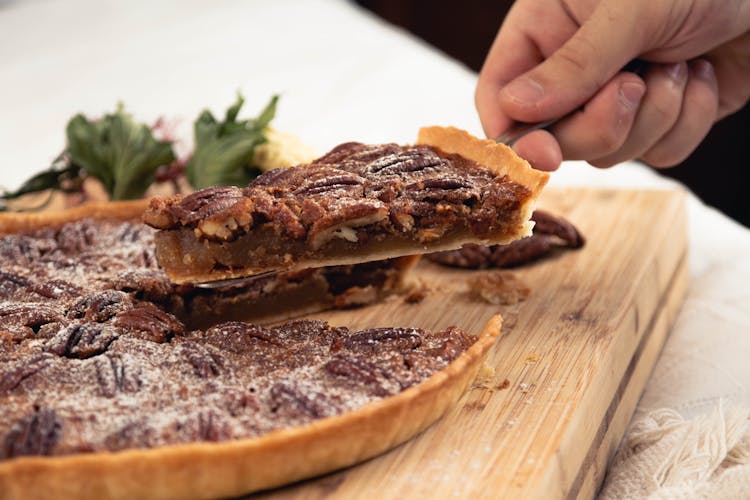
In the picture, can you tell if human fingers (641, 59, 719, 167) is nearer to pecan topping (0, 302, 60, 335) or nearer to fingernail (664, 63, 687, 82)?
fingernail (664, 63, 687, 82)

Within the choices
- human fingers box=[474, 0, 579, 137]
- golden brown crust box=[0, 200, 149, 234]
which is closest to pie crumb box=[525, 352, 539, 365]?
human fingers box=[474, 0, 579, 137]

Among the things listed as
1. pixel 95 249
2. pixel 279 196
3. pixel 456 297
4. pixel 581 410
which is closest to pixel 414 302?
pixel 456 297

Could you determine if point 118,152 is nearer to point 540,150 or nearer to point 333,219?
point 333,219

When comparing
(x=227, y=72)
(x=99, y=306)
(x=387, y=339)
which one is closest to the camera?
(x=387, y=339)

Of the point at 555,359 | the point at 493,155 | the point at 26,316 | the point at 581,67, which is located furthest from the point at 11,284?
the point at 581,67

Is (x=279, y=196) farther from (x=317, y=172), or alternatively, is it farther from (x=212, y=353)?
(x=212, y=353)

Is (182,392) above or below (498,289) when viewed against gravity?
above
